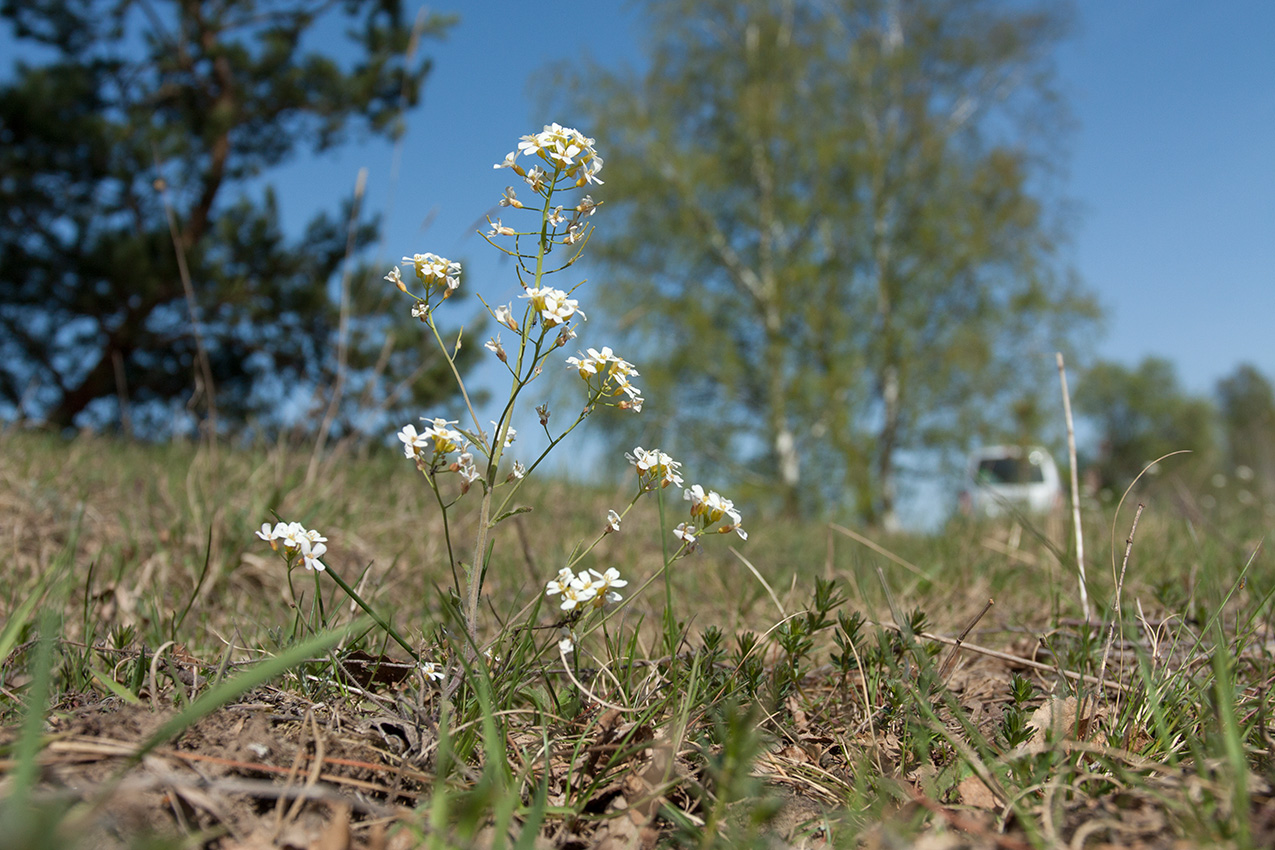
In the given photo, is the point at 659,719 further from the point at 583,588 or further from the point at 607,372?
the point at 607,372

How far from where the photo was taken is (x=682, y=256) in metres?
12.6

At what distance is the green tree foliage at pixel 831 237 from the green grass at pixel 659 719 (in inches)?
387

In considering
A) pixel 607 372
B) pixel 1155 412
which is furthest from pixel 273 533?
pixel 1155 412

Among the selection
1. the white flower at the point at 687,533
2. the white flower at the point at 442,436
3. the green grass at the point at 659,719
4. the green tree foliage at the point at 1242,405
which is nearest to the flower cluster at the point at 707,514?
the white flower at the point at 687,533

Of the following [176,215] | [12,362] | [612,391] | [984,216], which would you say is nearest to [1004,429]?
[984,216]

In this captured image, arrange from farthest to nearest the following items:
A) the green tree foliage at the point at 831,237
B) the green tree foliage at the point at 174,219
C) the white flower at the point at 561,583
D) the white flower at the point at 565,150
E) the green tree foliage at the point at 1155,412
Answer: the green tree foliage at the point at 1155,412 < the green tree foliage at the point at 831,237 < the green tree foliage at the point at 174,219 < the white flower at the point at 565,150 < the white flower at the point at 561,583

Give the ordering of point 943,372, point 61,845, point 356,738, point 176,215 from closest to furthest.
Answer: point 61,845, point 356,738, point 176,215, point 943,372

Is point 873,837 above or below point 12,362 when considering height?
below

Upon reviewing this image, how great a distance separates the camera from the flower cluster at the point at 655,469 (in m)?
1.19

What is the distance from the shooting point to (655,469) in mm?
1213

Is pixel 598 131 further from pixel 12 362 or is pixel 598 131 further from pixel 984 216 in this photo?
pixel 12 362

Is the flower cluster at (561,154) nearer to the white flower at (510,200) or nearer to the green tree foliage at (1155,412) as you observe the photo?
the white flower at (510,200)

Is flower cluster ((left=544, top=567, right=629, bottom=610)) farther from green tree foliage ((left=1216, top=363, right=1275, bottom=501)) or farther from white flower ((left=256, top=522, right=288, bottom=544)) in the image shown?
green tree foliage ((left=1216, top=363, right=1275, bottom=501))

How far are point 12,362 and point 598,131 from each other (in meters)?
8.42
